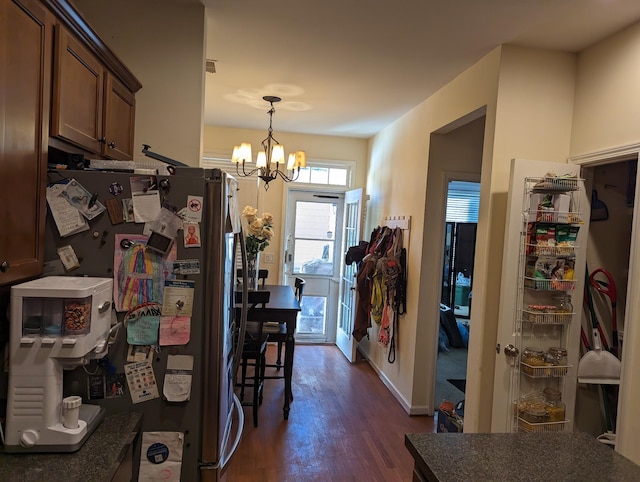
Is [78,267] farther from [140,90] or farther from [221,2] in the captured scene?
[221,2]

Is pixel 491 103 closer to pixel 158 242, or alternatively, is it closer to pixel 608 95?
pixel 608 95

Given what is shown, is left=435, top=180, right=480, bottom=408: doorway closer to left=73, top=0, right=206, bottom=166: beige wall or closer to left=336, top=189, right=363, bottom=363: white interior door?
left=336, top=189, right=363, bottom=363: white interior door

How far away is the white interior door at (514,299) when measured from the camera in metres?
A: 2.20

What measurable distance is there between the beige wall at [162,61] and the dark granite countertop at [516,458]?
180cm

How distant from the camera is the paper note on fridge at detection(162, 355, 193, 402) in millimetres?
1506

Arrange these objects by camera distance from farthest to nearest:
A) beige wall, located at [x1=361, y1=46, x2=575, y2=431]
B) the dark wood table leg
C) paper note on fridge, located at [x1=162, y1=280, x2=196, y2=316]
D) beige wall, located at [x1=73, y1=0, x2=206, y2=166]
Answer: the dark wood table leg, beige wall, located at [x1=361, y1=46, x2=575, y2=431], beige wall, located at [x1=73, y1=0, x2=206, y2=166], paper note on fridge, located at [x1=162, y1=280, x2=196, y2=316]

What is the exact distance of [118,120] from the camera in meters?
1.96

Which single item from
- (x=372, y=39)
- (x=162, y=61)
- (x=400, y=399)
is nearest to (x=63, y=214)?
(x=162, y=61)

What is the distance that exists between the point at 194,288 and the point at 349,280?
3.45 m

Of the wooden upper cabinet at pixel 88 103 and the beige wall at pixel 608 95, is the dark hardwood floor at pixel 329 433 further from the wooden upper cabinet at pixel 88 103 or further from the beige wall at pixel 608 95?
the beige wall at pixel 608 95

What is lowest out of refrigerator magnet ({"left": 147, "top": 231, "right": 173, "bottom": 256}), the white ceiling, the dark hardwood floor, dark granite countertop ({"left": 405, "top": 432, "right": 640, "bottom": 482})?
the dark hardwood floor

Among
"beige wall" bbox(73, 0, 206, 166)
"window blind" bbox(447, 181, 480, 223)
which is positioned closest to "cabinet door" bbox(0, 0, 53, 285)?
"beige wall" bbox(73, 0, 206, 166)

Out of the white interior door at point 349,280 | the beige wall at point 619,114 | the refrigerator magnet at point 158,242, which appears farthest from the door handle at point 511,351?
the white interior door at point 349,280

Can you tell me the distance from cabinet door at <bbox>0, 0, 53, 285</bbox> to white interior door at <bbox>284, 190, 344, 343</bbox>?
386 centimetres
